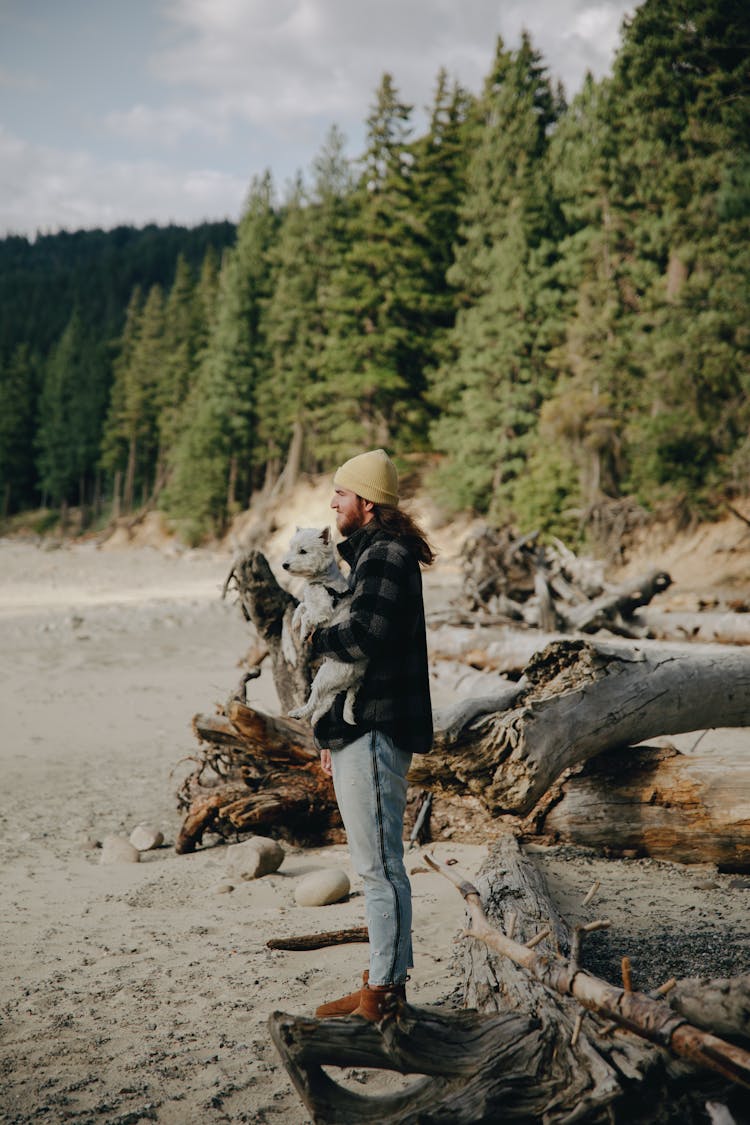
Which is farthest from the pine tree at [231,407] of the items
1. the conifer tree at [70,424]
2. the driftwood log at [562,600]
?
the driftwood log at [562,600]

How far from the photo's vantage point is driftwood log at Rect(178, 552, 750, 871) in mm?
4738

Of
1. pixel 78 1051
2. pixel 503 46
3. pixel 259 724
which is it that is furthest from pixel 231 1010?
pixel 503 46

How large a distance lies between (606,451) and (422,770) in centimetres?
1860

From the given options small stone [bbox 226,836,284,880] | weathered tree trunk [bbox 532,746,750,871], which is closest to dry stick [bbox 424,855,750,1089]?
weathered tree trunk [bbox 532,746,750,871]

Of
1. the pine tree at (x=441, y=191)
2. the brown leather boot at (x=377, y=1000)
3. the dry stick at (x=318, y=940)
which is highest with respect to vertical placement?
the pine tree at (x=441, y=191)

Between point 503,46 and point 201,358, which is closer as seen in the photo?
point 503,46

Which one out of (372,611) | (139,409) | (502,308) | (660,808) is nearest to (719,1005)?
(372,611)

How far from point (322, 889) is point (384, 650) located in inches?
87.0

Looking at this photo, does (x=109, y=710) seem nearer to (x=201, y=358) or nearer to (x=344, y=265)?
(x=344, y=265)

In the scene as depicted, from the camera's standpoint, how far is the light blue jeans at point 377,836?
307 centimetres

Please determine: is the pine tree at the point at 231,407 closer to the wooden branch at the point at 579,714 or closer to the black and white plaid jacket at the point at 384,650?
the wooden branch at the point at 579,714

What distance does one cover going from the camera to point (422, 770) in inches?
192

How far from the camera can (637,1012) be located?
243 centimetres

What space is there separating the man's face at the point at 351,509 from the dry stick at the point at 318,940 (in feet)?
6.62
